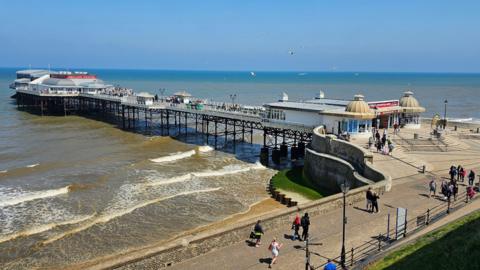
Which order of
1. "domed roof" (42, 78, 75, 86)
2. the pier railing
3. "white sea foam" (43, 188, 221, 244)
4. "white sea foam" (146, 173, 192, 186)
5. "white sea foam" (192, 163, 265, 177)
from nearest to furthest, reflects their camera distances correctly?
the pier railing, "white sea foam" (43, 188, 221, 244), "white sea foam" (146, 173, 192, 186), "white sea foam" (192, 163, 265, 177), "domed roof" (42, 78, 75, 86)

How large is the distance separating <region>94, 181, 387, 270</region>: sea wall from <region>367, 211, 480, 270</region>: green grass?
14.1 ft

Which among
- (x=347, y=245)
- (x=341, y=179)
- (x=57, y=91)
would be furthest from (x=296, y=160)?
(x=57, y=91)

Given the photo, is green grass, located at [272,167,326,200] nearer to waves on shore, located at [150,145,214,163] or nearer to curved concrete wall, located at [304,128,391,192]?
curved concrete wall, located at [304,128,391,192]

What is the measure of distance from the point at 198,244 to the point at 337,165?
43.2 feet

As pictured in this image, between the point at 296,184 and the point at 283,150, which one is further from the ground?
the point at 283,150

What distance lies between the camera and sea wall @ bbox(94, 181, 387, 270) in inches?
492

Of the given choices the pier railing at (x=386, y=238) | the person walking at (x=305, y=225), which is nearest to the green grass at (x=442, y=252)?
the pier railing at (x=386, y=238)

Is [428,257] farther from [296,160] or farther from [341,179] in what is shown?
[296,160]

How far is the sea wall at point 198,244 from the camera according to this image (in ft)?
41.0

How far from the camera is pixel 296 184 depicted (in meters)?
27.7

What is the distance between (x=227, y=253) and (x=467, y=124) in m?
33.0

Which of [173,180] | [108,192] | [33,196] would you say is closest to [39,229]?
[33,196]

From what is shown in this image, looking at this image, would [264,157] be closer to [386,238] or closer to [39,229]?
[39,229]

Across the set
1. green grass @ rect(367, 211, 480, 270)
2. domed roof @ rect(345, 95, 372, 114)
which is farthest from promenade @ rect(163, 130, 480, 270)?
domed roof @ rect(345, 95, 372, 114)
